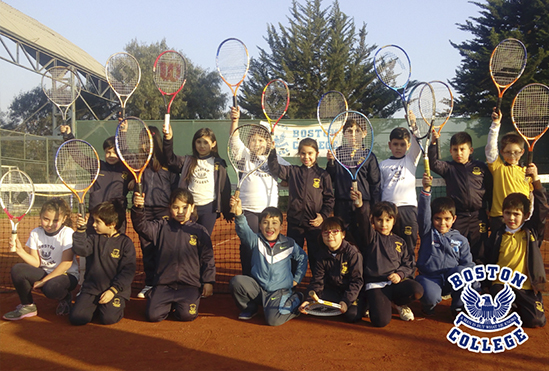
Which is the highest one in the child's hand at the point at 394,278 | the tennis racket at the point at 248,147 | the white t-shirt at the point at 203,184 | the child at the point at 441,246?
the tennis racket at the point at 248,147

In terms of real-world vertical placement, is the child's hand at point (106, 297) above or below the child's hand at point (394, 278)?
below

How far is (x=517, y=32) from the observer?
14.6m

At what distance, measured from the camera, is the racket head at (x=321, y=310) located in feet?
12.1

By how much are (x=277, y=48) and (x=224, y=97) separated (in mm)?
5962

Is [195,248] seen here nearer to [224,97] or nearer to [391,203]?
[391,203]

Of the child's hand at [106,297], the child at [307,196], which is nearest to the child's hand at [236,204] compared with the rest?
the child at [307,196]

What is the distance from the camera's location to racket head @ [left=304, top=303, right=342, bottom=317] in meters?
3.69

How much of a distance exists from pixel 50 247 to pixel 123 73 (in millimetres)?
1912

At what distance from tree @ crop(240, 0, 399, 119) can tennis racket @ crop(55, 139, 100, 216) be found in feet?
54.9

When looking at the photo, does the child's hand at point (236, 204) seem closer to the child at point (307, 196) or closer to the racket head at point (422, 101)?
the child at point (307, 196)

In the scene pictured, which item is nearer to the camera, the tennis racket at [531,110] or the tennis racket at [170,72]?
the tennis racket at [531,110]

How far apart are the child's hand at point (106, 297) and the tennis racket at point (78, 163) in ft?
2.86

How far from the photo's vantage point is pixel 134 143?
3945 millimetres

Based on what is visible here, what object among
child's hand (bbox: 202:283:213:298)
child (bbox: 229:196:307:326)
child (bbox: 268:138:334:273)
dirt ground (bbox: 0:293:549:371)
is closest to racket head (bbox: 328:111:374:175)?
child (bbox: 268:138:334:273)
